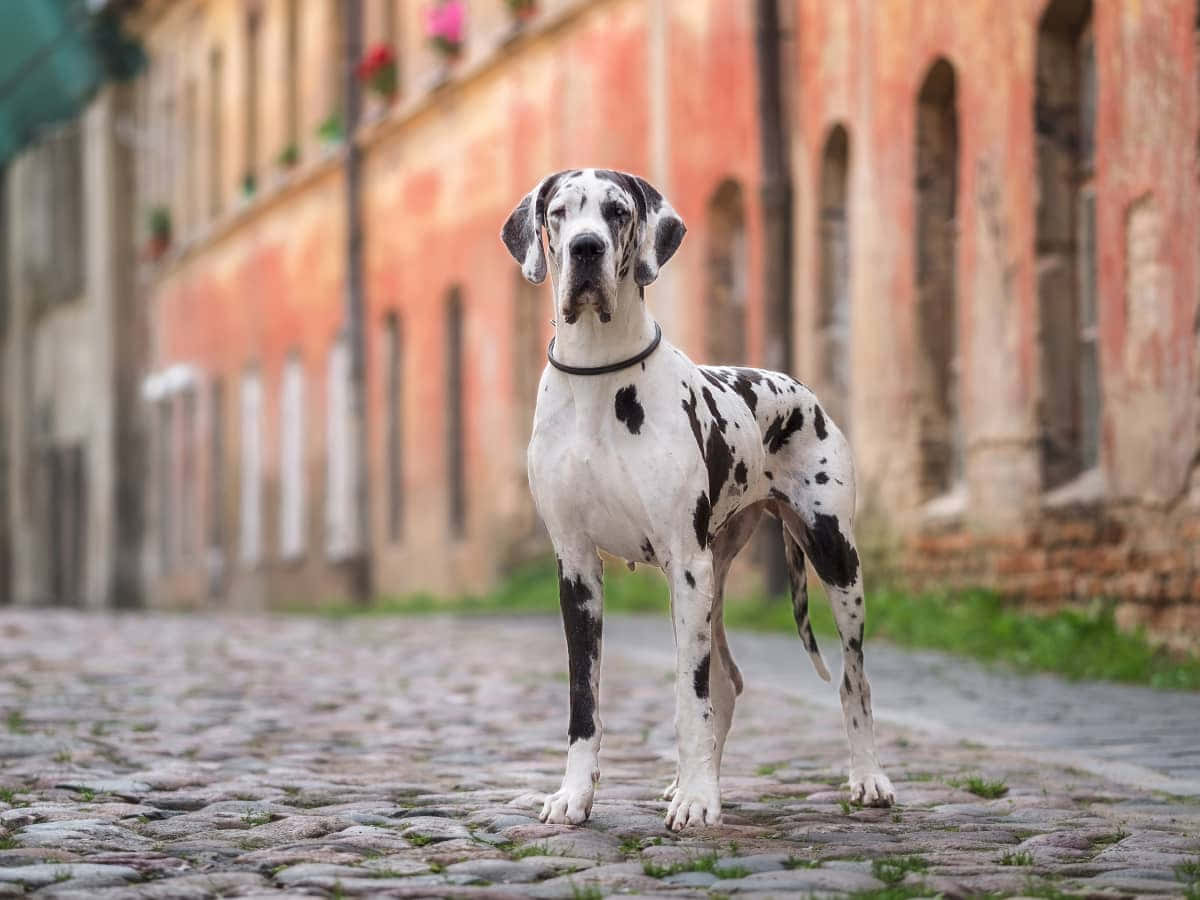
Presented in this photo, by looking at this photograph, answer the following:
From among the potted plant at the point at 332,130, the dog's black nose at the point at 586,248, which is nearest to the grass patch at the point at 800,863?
the dog's black nose at the point at 586,248

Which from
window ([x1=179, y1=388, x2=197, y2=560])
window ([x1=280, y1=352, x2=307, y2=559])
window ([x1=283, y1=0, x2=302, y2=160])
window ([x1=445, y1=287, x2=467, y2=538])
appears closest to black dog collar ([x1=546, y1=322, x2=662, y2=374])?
window ([x1=445, y1=287, x2=467, y2=538])

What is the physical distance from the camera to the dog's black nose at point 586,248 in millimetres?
6234

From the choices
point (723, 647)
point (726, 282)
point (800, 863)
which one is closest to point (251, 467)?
point (726, 282)

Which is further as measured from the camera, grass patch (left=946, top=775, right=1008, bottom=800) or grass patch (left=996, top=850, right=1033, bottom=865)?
grass patch (left=946, top=775, right=1008, bottom=800)

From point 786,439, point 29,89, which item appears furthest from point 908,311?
point 29,89

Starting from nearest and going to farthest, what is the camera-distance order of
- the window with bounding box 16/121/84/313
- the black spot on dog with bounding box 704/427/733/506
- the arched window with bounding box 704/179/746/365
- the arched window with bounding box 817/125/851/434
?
the black spot on dog with bounding box 704/427/733/506 < the arched window with bounding box 817/125/851/434 < the arched window with bounding box 704/179/746/365 < the window with bounding box 16/121/84/313

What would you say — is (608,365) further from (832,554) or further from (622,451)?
(832,554)

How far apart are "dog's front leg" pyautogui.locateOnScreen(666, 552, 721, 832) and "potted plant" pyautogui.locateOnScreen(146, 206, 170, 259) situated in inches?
1187

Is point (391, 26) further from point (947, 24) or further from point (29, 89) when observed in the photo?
point (29, 89)

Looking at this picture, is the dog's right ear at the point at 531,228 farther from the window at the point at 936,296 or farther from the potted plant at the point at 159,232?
the potted plant at the point at 159,232

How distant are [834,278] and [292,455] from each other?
1372 centimetres

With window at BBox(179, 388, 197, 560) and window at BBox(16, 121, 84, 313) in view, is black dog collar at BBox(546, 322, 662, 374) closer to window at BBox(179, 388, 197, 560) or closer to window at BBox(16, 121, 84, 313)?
window at BBox(179, 388, 197, 560)

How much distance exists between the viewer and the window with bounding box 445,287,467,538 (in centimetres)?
2408

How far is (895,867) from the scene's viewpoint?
18.0 feet
